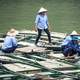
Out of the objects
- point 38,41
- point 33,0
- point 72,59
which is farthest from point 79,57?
point 33,0

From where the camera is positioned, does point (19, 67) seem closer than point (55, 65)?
Yes

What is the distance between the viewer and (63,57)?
1852cm

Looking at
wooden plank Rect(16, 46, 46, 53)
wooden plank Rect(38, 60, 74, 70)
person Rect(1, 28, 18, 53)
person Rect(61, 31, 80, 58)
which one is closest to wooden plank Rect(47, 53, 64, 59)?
person Rect(61, 31, 80, 58)

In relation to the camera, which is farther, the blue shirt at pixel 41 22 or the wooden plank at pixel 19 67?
the blue shirt at pixel 41 22

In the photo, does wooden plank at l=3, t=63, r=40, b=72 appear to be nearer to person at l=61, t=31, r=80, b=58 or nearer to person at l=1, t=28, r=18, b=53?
person at l=61, t=31, r=80, b=58

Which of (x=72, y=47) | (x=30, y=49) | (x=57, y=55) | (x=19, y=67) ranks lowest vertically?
(x=19, y=67)

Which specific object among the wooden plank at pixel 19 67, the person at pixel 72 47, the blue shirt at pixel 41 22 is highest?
the blue shirt at pixel 41 22

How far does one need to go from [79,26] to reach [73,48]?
53.7 feet

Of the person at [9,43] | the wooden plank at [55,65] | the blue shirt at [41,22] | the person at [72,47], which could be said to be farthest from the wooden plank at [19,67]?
the blue shirt at [41,22]

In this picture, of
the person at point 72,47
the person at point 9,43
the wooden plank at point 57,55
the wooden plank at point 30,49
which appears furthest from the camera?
the wooden plank at point 30,49

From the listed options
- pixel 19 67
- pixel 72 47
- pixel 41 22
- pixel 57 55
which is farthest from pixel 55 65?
pixel 41 22

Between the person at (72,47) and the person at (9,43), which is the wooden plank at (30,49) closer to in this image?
the person at (9,43)

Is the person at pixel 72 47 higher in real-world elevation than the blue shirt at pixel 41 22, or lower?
lower

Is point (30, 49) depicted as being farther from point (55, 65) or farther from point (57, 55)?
point (55, 65)
